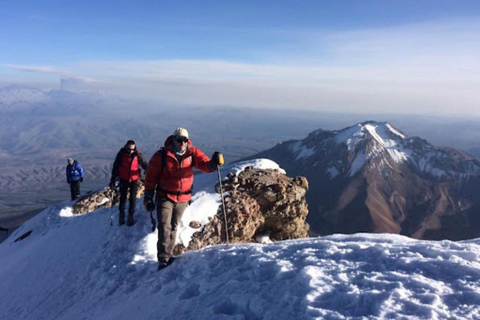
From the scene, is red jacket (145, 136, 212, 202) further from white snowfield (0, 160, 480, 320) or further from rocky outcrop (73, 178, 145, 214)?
rocky outcrop (73, 178, 145, 214)

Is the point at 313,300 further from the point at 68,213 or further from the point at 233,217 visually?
the point at 68,213

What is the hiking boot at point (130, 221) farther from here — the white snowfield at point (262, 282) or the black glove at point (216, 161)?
the black glove at point (216, 161)

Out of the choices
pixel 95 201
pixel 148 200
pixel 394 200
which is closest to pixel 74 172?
pixel 95 201

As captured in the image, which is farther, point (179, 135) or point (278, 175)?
point (278, 175)

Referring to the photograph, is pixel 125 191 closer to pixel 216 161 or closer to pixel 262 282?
pixel 216 161

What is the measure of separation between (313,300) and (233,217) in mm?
10569

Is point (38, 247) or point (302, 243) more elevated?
point (302, 243)

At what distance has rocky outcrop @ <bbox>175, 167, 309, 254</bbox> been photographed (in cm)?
1656

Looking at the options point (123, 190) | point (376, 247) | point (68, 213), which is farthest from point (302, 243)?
point (68, 213)

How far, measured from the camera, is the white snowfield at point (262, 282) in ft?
20.1

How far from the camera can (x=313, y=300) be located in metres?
6.38

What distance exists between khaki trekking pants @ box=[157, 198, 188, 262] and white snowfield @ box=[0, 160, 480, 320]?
54 cm

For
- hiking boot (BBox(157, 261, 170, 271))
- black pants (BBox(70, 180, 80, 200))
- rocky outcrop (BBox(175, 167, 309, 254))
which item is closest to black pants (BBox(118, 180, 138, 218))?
rocky outcrop (BBox(175, 167, 309, 254))

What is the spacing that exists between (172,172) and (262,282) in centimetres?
439
